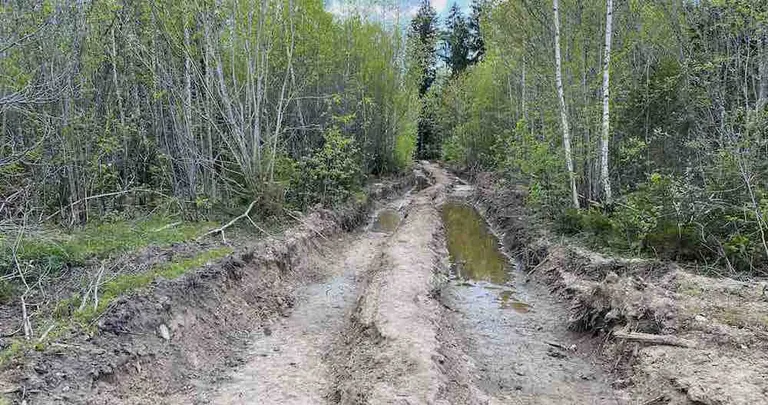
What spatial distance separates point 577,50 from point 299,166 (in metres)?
8.45

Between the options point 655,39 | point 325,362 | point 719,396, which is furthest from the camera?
point 655,39

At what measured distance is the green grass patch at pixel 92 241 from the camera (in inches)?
288

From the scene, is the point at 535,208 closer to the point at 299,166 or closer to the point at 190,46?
the point at 299,166

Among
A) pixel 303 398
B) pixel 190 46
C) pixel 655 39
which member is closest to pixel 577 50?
pixel 655 39

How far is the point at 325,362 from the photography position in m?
6.91

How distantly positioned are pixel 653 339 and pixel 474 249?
8541mm

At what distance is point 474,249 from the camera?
48.5ft

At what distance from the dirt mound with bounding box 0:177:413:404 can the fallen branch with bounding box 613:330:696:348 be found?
16.5ft

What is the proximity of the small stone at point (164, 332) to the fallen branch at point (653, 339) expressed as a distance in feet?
18.7

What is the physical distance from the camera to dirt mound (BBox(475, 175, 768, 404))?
17.0 feet

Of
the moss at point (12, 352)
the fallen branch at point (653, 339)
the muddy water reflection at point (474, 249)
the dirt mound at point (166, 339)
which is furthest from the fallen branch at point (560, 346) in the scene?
the moss at point (12, 352)

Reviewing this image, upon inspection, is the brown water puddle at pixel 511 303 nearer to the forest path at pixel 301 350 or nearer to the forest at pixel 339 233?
the forest at pixel 339 233

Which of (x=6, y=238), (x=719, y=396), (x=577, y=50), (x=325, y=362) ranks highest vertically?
(x=577, y=50)

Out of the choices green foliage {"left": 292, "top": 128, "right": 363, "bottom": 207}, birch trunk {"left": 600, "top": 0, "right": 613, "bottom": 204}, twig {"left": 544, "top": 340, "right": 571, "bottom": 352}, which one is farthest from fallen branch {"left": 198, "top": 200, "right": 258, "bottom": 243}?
birch trunk {"left": 600, "top": 0, "right": 613, "bottom": 204}
